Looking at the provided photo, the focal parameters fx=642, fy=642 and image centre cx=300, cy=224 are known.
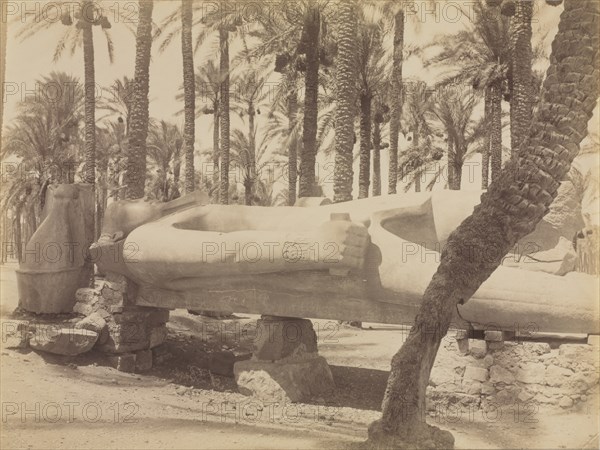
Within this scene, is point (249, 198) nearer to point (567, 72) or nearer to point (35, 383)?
point (35, 383)

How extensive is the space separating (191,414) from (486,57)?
15.0 meters

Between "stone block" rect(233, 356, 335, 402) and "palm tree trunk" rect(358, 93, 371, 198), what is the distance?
11.0 metres

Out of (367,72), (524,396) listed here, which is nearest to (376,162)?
(367,72)

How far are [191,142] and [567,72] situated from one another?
46.6ft

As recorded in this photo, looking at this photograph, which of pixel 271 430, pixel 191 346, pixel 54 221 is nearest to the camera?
pixel 271 430

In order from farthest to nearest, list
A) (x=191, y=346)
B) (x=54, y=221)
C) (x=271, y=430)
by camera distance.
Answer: (x=191, y=346)
(x=54, y=221)
(x=271, y=430)

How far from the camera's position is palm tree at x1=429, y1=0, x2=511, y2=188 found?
16.7 m

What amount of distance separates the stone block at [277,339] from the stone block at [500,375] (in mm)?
2160

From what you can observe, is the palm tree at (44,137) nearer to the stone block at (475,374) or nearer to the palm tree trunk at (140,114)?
the palm tree trunk at (140,114)

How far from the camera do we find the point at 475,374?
5.97m

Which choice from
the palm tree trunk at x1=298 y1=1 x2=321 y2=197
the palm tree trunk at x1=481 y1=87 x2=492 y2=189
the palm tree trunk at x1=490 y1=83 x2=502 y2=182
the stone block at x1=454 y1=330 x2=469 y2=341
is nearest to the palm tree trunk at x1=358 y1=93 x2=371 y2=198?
the palm tree trunk at x1=490 y1=83 x2=502 y2=182

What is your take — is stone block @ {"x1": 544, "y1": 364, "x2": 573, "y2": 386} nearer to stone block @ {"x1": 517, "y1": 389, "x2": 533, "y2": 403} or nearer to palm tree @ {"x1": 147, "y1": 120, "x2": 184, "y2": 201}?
stone block @ {"x1": 517, "y1": 389, "x2": 533, "y2": 403}

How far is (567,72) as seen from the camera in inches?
162

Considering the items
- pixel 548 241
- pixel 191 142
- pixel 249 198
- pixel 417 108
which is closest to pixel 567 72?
pixel 548 241
